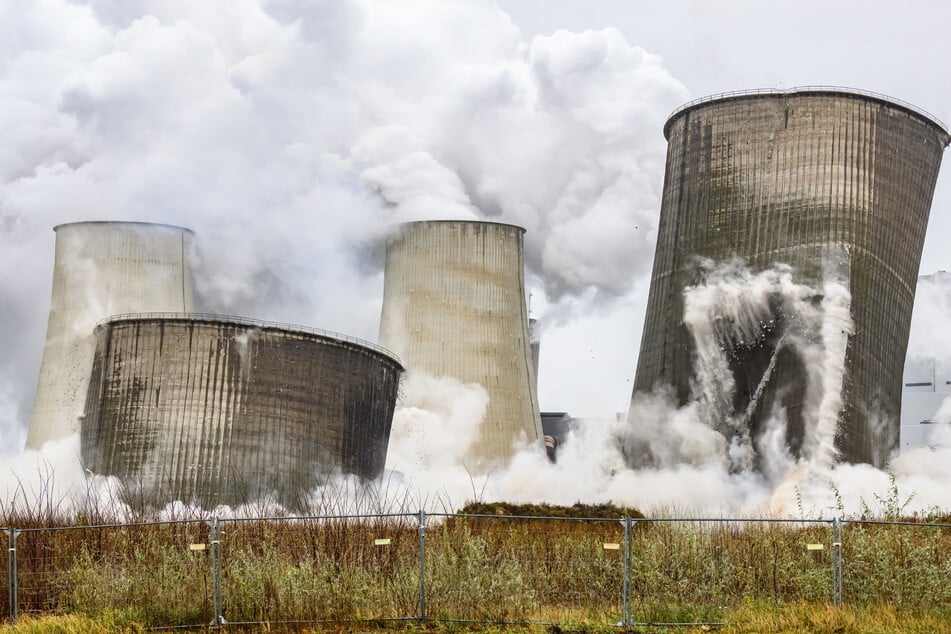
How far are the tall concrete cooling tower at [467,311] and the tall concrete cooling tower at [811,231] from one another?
7168mm

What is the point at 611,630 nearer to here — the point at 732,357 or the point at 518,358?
the point at 732,357

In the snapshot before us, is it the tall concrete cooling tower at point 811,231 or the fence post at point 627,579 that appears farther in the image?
the tall concrete cooling tower at point 811,231

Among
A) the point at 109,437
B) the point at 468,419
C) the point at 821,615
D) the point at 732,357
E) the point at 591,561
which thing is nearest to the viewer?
the point at 821,615

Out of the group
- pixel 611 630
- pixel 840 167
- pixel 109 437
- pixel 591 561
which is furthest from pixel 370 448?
pixel 611 630

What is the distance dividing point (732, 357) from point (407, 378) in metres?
10.5

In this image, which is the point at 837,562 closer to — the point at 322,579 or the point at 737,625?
the point at 737,625

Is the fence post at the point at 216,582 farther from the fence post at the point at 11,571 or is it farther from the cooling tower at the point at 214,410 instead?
the cooling tower at the point at 214,410

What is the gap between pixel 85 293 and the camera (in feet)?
113

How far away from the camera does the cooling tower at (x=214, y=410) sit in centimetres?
2822

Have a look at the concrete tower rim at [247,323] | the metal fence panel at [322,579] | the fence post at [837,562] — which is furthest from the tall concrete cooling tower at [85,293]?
the fence post at [837,562]

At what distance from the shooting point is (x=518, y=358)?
38688 millimetres

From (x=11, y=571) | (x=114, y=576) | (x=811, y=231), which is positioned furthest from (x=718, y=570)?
(x=811, y=231)

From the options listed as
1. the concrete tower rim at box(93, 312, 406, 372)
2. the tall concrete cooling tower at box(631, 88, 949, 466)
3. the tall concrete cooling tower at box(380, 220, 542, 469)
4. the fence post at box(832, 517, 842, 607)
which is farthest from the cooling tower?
the fence post at box(832, 517, 842, 607)

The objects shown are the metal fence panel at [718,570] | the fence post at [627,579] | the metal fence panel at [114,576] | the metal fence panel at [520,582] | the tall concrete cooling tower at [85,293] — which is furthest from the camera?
the tall concrete cooling tower at [85,293]
